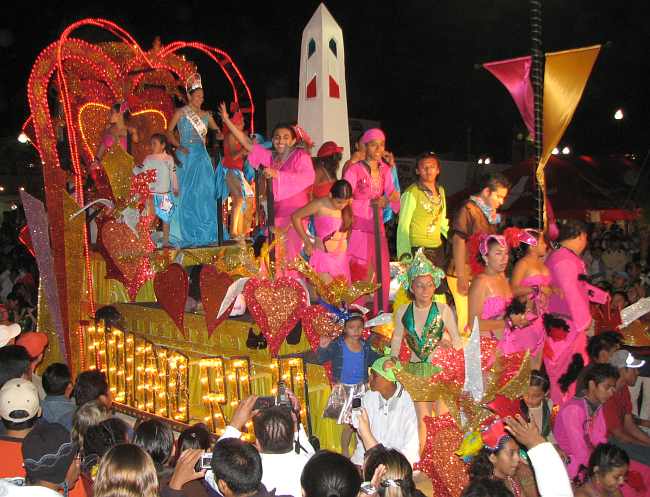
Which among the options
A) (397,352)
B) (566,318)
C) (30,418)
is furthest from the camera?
(566,318)

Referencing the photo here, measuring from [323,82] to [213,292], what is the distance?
4.63 m

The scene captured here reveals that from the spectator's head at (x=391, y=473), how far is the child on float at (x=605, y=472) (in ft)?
5.06

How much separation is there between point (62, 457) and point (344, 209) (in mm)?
3999

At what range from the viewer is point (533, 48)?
6.57 meters

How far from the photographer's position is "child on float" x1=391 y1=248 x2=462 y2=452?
5.10m

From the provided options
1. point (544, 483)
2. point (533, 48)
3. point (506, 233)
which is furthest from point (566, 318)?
point (544, 483)

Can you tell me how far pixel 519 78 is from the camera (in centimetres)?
701

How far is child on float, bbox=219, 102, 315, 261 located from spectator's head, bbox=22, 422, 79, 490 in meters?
4.12

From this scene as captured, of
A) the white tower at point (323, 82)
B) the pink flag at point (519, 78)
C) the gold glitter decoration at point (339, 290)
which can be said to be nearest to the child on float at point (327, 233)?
the gold glitter decoration at point (339, 290)

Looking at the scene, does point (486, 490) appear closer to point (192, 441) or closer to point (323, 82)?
point (192, 441)

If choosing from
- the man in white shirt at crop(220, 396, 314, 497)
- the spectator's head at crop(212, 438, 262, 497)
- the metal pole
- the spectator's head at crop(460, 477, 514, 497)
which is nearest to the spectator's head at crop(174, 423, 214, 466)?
the man in white shirt at crop(220, 396, 314, 497)

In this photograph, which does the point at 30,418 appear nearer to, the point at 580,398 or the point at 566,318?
the point at 580,398

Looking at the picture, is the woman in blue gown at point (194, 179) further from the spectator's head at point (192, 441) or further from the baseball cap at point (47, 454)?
the baseball cap at point (47, 454)

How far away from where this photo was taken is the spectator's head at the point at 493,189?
631cm
